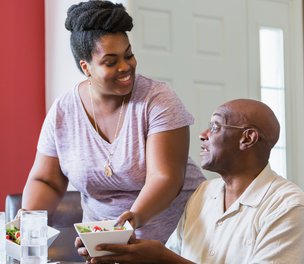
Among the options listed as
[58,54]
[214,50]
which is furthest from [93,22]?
[214,50]

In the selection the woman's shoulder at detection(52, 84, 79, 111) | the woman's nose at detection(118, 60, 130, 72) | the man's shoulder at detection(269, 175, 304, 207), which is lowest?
the man's shoulder at detection(269, 175, 304, 207)

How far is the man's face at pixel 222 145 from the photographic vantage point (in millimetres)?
1805

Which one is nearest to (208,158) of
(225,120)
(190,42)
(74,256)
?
(225,120)

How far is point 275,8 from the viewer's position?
4188 mm

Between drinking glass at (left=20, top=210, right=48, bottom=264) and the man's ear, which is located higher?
the man's ear

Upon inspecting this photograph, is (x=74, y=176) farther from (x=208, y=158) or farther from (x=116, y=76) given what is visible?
(x=208, y=158)

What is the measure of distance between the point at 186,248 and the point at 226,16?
2336 mm

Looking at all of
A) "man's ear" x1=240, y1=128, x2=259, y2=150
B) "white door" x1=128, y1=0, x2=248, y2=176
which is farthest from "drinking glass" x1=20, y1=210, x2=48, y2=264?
"white door" x1=128, y1=0, x2=248, y2=176

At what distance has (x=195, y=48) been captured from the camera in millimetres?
3781

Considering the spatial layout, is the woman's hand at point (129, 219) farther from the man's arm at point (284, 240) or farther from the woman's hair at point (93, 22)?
the woman's hair at point (93, 22)

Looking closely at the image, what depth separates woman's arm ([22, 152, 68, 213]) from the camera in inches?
85.6

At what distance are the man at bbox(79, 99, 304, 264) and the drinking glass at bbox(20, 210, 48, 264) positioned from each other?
0.45 ft

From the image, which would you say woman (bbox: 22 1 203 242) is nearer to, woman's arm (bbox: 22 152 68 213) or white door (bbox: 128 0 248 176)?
woman's arm (bbox: 22 152 68 213)

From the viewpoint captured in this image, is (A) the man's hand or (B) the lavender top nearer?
(A) the man's hand
